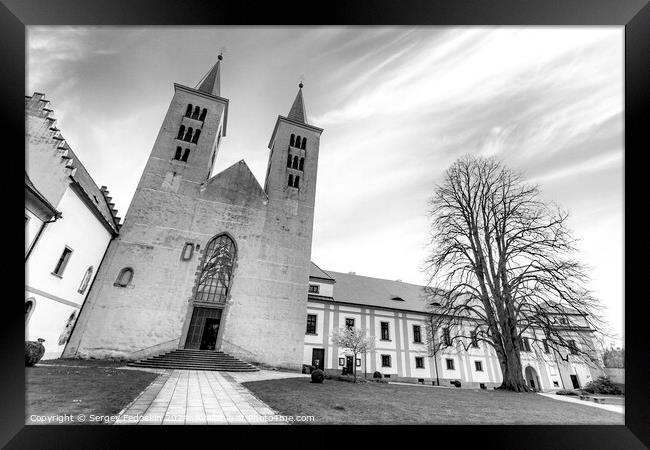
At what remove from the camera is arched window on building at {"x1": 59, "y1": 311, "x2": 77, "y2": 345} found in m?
12.9

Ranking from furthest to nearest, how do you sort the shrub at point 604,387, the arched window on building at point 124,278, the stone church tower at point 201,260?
1. the shrub at point 604,387
2. the arched window on building at point 124,278
3. the stone church tower at point 201,260

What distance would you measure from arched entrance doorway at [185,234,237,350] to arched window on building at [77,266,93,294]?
5.13 m

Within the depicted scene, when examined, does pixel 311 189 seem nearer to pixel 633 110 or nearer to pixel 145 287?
pixel 145 287

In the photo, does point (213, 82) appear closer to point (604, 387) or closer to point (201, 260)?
point (201, 260)

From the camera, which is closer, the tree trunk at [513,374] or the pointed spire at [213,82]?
the tree trunk at [513,374]

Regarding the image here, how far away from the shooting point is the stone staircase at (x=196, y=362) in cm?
1314

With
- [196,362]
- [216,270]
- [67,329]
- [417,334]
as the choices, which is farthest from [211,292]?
[417,334]

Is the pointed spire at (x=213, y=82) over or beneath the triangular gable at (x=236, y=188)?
over

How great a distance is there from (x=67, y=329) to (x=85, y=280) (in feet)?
7.63

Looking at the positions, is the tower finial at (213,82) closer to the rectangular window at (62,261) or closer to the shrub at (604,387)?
the rectangular window at (62,261)

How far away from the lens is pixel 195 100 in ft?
70.8

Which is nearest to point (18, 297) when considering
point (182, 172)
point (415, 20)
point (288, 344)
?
point (415, 20)

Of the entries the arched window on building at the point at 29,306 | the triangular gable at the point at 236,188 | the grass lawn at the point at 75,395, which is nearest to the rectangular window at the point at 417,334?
the triangular gable at the point at 236,188

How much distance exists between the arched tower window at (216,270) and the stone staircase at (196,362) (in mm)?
2985
